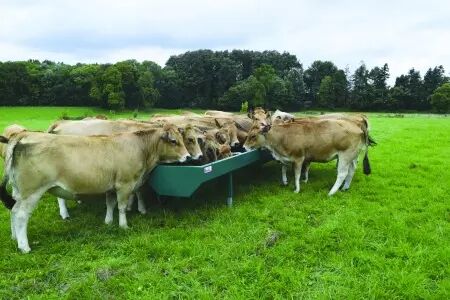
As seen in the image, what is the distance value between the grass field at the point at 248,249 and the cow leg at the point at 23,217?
0.18 meters

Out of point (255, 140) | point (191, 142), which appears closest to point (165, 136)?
point (191, 142)

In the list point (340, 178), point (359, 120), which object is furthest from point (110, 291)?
point (359, 120)

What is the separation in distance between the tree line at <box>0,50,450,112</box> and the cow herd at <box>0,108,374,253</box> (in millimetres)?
49912

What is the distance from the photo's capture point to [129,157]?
714cm

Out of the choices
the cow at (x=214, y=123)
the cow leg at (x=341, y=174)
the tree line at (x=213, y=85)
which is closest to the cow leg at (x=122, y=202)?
the cow at (x=214, y=123)

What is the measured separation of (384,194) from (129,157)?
18.7 ft

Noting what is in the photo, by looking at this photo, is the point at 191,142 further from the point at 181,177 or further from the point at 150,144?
the point at 181,177

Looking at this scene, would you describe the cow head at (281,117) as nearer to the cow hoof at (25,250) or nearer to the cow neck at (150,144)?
the cow neck at (150,144)

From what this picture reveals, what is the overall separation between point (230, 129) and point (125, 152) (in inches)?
148

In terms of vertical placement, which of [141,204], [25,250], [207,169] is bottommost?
[25,250]

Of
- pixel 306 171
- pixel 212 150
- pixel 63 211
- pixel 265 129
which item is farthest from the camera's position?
pixel 306 171

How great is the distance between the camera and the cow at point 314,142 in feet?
31.0

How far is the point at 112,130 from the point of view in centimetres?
905

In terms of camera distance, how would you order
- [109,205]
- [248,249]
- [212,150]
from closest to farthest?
1. [248,249]
2. [109,205]
3. [212,150]
